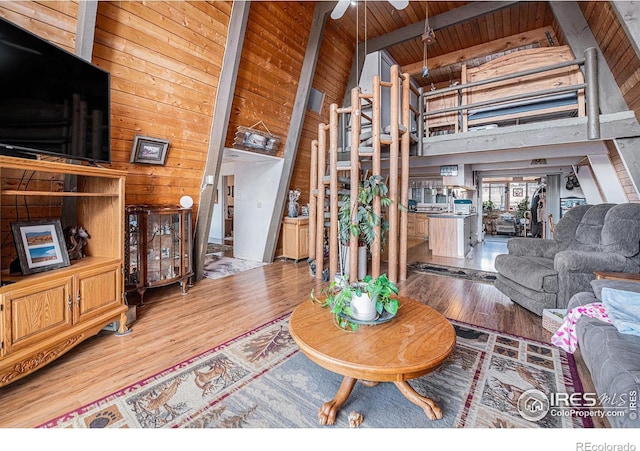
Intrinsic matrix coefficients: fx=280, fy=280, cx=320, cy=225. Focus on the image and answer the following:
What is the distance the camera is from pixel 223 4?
2959 mm

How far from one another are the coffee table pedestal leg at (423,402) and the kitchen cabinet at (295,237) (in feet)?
12.2

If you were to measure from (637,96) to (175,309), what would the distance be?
16.0ft

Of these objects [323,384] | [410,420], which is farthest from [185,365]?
[410,420]

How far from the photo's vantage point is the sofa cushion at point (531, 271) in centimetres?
242

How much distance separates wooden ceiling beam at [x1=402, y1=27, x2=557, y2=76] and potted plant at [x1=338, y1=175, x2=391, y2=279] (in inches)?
138

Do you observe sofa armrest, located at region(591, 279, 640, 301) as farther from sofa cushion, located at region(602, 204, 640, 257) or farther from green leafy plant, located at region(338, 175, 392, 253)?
green leafy plant, located at region(338, 175, 392, 253)

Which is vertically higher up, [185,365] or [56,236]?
[56,236]

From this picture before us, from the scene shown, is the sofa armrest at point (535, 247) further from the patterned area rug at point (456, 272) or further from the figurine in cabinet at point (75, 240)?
the figurine in cabinet at point (75, 240)

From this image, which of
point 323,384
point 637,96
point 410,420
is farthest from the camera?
point 637,96

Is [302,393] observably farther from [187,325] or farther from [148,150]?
[148,150]

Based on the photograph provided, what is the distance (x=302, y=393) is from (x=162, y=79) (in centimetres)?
310

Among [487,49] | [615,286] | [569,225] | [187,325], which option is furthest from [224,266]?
[487,49]
